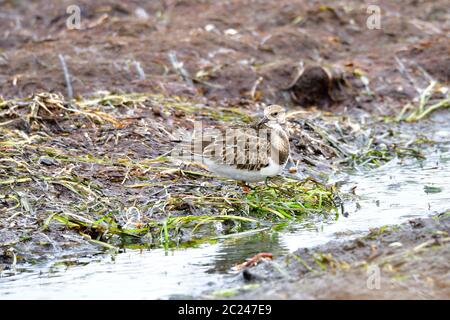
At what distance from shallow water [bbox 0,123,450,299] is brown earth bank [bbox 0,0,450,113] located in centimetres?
406

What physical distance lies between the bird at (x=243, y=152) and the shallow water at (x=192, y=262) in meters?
0.70

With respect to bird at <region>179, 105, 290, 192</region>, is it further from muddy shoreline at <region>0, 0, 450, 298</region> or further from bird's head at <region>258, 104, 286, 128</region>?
muddy shoreline at <region>0, 0, 450, 298</region>

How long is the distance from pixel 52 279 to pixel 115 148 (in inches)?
125

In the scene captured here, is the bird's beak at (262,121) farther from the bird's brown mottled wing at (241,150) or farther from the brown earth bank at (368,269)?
the brown earth bank at (368,269)

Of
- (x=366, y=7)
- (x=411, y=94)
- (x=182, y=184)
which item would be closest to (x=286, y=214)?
(x=182, y=184)

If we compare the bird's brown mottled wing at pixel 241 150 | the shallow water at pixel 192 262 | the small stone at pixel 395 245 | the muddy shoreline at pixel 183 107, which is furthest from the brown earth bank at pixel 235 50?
the small stone at pixel 395 245

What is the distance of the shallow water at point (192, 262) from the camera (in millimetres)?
6809

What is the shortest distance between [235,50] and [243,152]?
629 cm

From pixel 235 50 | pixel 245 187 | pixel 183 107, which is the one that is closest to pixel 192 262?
pixel 245 187

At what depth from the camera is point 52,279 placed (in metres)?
7.17

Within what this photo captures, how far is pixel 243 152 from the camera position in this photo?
8.85 metres

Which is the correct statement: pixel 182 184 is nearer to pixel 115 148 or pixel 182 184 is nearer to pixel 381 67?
pixel 115 148

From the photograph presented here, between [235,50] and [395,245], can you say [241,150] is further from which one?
[235,50]

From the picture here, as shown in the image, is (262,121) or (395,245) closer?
(395,245)
